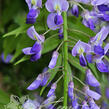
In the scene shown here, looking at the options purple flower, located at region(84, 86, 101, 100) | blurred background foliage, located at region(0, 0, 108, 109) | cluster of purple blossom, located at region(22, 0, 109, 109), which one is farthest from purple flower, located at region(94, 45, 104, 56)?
purple flower, located at region(84, 86, 101, 100)

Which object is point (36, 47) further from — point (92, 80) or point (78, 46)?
point (92, 80)

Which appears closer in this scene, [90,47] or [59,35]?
[90,47]

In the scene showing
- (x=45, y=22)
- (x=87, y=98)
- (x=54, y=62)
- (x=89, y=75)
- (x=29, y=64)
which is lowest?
(x=29, y=64)

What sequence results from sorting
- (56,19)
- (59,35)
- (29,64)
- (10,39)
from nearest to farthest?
(56,19) < (59,35) < (10,39) < (29,64)

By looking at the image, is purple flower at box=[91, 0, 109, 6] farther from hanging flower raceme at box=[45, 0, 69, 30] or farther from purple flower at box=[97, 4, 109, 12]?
hanging flower raceme at box=[45, 0, 69, 30]

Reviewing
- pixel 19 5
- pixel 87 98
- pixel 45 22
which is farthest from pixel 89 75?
pixel 19 5

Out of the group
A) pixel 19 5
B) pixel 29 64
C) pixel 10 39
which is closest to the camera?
pixel 10 39

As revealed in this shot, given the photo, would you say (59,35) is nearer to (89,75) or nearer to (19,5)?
(89,75)

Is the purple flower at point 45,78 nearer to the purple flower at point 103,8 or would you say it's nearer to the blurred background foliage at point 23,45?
the blurred background foliage at point 23,45

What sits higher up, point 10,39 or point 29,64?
point 10,39
